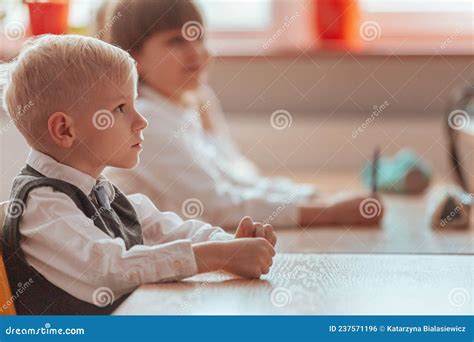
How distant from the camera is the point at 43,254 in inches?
27.7

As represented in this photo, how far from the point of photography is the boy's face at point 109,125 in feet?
2.32

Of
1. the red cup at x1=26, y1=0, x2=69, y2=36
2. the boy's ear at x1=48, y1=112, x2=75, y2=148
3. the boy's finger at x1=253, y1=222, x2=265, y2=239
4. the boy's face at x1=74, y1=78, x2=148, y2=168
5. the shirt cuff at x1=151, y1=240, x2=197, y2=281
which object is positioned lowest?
the shirt cuff at x1=151, y1=240, x2=197, y2=281

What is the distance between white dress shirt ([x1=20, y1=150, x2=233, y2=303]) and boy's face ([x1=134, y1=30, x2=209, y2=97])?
26cm

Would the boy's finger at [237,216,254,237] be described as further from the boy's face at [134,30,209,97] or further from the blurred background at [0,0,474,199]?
the blurred background at [0,0,474,199]

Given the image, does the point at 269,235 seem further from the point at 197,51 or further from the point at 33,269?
the point at 197,51

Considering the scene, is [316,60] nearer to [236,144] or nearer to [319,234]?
[236,144]

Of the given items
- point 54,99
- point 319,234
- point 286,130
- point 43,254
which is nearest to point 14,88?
point 54,99

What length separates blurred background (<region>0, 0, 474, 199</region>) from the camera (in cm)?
216

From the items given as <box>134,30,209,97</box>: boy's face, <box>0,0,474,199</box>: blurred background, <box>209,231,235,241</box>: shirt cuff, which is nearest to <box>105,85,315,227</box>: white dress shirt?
<box>134,30,209,97</box>: boy's face

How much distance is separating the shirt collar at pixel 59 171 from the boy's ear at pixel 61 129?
2 cm

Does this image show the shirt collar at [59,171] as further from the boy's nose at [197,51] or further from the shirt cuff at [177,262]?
the boy's nose at [197,51]

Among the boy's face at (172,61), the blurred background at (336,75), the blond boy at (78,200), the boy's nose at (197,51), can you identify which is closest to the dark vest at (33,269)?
the blond boy at (78,200)

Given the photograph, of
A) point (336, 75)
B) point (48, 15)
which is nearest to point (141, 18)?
point (48, 15)
